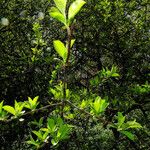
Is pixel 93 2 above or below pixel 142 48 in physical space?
above

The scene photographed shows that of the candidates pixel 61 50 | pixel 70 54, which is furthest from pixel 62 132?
pixel 70 54

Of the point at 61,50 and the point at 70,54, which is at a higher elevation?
the point at 70,54

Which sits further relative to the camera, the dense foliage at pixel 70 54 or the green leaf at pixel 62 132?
the dense foliage at pixel 70 54

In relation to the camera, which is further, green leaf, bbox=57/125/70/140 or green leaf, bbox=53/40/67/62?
green leaf, bbox=57/125/70/140

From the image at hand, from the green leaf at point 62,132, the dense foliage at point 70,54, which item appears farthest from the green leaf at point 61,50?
the dense foliage at point 70,54

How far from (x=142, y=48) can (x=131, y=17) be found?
69 centimetres

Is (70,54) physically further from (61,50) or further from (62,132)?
(61,50)

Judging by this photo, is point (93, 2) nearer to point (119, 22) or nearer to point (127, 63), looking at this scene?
point (119, 22)

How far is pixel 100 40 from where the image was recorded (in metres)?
7.36

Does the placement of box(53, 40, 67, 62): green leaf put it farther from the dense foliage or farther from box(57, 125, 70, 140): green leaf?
the dense foliage

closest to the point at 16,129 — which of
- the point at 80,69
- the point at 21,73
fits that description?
the point at 21,73

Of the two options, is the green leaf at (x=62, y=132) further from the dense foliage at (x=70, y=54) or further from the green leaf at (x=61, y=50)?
the dense foliage at (x=70, y=54)

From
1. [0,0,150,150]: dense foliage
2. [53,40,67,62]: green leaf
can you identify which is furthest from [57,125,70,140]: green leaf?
[0,0,150,150]: dense foliage

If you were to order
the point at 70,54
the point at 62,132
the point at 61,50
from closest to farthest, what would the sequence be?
the point at 61,50, the point at 62,132, the point at 70,54
